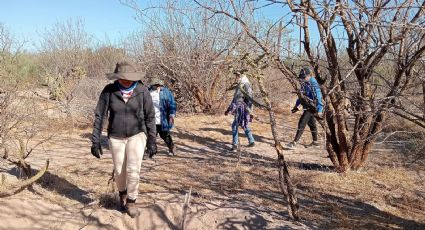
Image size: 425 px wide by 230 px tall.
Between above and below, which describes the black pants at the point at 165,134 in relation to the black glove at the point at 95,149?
below

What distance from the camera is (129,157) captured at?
4.07 m

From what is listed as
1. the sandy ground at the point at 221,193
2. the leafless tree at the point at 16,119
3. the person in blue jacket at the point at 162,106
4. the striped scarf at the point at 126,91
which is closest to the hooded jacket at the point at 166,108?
the person in blue jacket at the point at 162,106

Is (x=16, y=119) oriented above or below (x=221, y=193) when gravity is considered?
above

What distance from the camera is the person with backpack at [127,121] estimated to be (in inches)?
160

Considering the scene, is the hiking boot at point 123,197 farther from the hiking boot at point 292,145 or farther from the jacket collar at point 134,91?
the hiking boot at point 292,145

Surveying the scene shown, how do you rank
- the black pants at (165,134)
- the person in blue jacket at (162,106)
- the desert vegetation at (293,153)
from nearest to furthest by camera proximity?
the desert vegetation at (293,153) → the person in blue jacket at (162,106) → the black pants at (165,134)

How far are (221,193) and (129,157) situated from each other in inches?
59.5

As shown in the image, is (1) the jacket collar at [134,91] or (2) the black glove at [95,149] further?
(2) the black glove at [95,149]

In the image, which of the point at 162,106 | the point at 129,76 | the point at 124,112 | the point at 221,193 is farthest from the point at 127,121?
the point at 162,106

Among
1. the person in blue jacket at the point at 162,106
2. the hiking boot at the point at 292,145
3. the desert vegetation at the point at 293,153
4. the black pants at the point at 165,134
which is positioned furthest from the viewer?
the hiking boot at the point at 292,145

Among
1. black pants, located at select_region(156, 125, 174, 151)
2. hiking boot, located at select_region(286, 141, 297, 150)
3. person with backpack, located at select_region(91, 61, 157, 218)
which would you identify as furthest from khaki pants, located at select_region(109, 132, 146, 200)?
hiking boot, located at select_region(286, 141, 297, 150)

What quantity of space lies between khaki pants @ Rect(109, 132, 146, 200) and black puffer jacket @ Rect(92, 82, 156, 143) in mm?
74

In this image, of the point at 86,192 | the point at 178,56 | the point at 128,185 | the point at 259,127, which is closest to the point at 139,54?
the point at 178,56

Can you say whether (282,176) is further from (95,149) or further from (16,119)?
(16,119)
